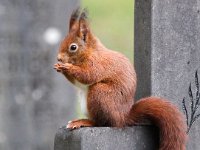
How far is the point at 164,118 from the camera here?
4.20 m

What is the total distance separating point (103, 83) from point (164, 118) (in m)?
0.28

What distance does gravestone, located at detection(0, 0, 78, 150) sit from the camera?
5.88 m

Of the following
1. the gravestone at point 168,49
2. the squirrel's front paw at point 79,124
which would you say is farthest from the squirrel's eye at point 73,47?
the gravestone at point 168,49

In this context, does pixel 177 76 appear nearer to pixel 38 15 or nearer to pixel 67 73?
pixel 67 73

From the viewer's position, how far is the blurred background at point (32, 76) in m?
5.88

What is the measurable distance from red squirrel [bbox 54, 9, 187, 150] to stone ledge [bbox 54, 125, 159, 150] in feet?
0.10

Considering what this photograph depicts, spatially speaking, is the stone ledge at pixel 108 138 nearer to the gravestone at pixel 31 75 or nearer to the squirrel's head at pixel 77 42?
the squirrel's head at pixel 77 42

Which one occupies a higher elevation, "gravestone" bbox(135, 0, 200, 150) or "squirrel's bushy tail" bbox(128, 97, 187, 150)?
"gravestone" bbox(135, 0, 200, 150)

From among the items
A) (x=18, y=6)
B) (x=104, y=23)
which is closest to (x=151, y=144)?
(x=18, y=6)

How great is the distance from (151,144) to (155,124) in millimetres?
85

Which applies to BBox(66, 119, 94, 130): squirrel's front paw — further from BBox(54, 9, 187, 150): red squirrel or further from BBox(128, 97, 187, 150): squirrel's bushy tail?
BBox(128, 97, 187, 150): squirrel's bushy tail

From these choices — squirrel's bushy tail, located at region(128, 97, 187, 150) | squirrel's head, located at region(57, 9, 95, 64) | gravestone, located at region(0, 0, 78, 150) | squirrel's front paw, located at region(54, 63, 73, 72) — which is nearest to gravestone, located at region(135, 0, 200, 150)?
squirrel's bushy tail, located at region(128, 97, 187, 150)

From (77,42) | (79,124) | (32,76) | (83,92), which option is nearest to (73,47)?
(77,42)

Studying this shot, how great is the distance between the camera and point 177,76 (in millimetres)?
4441
